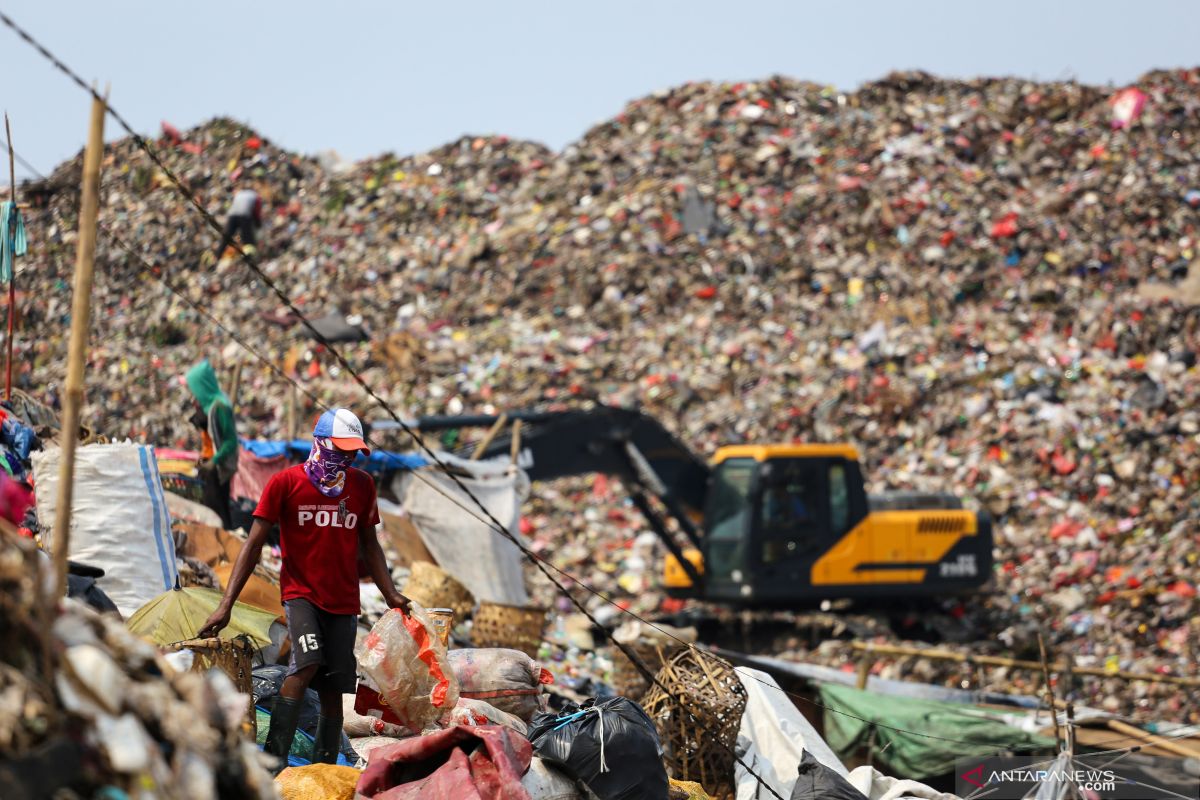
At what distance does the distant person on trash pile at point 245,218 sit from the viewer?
19.1 meters

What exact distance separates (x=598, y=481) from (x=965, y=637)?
434cm

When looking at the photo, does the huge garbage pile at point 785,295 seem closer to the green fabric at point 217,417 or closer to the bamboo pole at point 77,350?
the green fabric at point 217,417

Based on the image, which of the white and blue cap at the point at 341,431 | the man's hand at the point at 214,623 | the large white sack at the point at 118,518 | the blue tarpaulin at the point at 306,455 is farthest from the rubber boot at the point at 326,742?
the blue tarpaulin at the point at 306,455

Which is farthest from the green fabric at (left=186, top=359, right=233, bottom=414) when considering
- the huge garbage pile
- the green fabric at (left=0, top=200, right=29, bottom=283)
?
the huge garbage pile

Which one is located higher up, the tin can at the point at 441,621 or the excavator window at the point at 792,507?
the tin can at the point at 441,621

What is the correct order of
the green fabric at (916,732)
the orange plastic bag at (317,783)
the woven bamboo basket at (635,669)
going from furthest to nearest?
the woven bamboo basket at (635,669)
the green fabric at (916,732)
the orange plastic bag at (317,783)

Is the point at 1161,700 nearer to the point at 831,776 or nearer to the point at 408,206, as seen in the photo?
the point at 831,776

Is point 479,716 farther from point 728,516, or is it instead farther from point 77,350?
point 728,516

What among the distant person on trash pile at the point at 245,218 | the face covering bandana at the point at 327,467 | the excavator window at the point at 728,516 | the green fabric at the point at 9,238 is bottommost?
the excavator window at the point at 728,516

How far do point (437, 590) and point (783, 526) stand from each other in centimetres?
438

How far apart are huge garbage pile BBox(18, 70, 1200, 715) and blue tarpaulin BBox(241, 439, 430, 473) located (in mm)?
4745

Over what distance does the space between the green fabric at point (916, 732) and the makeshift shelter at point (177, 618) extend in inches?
117

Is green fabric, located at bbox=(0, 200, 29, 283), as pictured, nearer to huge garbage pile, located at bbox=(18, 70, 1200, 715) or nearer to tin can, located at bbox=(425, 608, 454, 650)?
tin can, located at bbox=(425, 608, 454, 650)

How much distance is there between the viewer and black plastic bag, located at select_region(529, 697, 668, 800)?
4188mm
